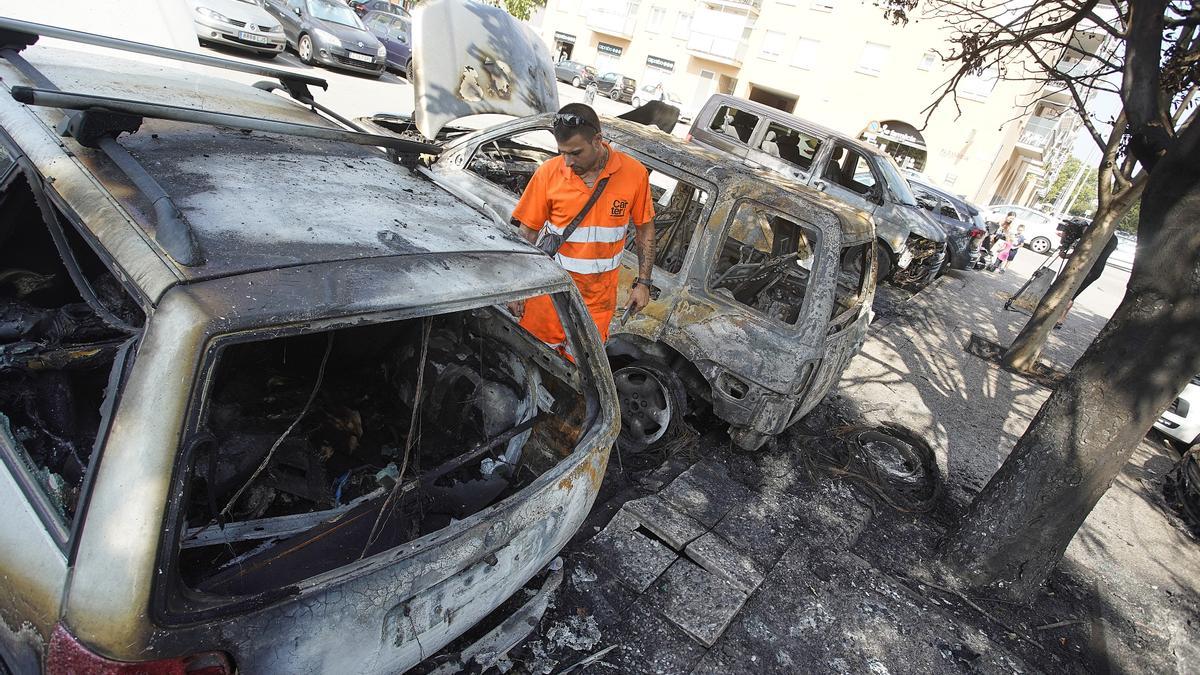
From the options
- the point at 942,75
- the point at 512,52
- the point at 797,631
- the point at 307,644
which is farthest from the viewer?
the point at 942,75

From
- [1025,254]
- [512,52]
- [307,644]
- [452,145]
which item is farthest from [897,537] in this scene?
[1025,254]

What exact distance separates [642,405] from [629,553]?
3.62 feet

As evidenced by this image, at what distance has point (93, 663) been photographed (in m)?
1.20

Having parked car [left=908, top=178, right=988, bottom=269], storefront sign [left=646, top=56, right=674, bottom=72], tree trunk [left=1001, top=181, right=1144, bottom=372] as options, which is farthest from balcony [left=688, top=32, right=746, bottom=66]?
tree trunk [left=1001, top=181, right=1144, bottom=372]

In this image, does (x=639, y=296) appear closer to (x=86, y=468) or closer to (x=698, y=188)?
(x=698, y=188)

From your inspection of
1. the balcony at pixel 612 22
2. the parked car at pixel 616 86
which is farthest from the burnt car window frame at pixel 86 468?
the balcony at pixel 612 22

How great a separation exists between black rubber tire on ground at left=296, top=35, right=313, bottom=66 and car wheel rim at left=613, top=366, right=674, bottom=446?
38.4 ft

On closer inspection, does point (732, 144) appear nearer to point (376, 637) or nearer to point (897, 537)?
point (897, 537)

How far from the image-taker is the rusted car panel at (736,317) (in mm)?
3580

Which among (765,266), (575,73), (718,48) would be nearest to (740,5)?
(718,48)

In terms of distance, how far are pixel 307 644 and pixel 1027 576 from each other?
396 cm

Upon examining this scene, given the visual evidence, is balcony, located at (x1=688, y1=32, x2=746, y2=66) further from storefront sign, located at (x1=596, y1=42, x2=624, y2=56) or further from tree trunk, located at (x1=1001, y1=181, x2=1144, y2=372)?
tree trunk, located at (x1=1001, y1=181, x2=1144, y2=372)

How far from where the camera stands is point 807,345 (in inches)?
140

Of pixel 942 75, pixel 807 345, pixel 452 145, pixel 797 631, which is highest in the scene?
pixel 942 75
